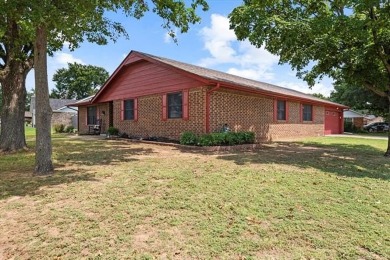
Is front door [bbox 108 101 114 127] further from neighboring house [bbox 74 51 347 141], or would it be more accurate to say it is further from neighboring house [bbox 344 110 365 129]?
neighboring house [bbox 344 110 365 129]

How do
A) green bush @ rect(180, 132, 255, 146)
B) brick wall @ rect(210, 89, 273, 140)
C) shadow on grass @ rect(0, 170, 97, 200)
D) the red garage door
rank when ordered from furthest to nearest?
the red garage door < brick wall @ rect(210, 89, 273, 140) < green bush @ rect(180, 132, 255, 146) < shadow on grass @ rect(0, 170, 97, 200)

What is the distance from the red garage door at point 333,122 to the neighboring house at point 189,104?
3542 mm

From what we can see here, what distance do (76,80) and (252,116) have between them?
2483 inches

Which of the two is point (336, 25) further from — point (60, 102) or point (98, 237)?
point (60, 102)

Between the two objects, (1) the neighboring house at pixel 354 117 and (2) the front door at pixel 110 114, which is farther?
(1) the neighboring house at pixel 354 117

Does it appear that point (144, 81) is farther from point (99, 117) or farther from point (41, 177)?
point (41, 177)

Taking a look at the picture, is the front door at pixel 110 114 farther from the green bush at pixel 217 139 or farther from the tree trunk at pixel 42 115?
the tree trunk at pixel 42 115

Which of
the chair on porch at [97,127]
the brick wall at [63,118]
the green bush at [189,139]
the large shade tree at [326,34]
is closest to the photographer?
the large shade tree at [326,34]

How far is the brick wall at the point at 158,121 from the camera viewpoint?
12.5 m

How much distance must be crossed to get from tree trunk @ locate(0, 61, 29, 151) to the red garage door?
73.6ft

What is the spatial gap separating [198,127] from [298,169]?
20.1 ft

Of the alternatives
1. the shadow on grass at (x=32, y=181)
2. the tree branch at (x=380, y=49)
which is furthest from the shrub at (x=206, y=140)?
the tree branch at (x=380, y=49)

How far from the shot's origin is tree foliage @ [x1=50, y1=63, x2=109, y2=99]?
6769cm

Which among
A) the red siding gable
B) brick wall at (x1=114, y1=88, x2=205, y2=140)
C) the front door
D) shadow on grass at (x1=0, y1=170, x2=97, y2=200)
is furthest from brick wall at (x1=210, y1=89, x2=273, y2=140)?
the front door
